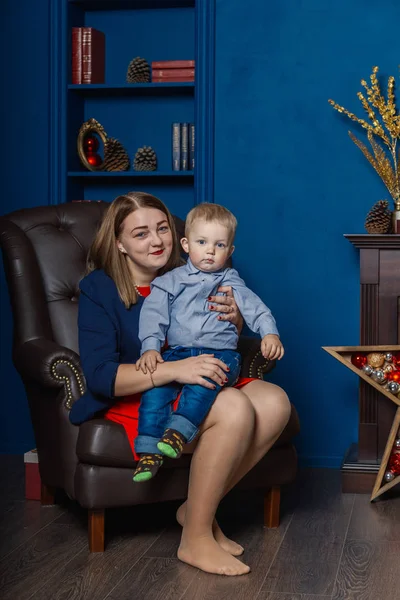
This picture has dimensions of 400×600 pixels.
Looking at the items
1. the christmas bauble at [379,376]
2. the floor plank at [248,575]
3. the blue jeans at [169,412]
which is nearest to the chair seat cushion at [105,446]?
the blue jeans at [169,412]

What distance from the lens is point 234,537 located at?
273 cm

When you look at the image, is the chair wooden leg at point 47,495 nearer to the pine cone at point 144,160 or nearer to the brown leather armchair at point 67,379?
the brown leather armchair at point 67,379

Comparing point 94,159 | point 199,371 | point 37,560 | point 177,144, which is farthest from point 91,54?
point 37,560

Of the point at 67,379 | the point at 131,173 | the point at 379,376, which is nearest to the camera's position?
the point at 67,379

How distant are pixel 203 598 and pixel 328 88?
2.31 m

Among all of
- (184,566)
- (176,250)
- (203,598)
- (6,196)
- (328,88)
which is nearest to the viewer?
(203,598)

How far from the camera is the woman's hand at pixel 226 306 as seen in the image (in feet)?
8.30

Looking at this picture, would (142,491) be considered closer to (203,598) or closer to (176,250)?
(203,598)

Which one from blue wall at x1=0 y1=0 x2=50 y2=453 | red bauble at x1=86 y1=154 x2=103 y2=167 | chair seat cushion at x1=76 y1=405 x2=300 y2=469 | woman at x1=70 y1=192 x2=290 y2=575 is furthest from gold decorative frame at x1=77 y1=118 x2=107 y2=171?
chair seat cushion at x1=76 y1=405 x2=300 y2=469

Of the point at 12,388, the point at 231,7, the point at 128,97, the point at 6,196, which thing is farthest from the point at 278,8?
the point at 12,388

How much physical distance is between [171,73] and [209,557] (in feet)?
7.45

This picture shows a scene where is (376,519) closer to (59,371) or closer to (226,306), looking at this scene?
(226,306)

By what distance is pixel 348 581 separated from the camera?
2.35 meters

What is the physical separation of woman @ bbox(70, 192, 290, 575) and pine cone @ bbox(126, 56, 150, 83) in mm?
1359
